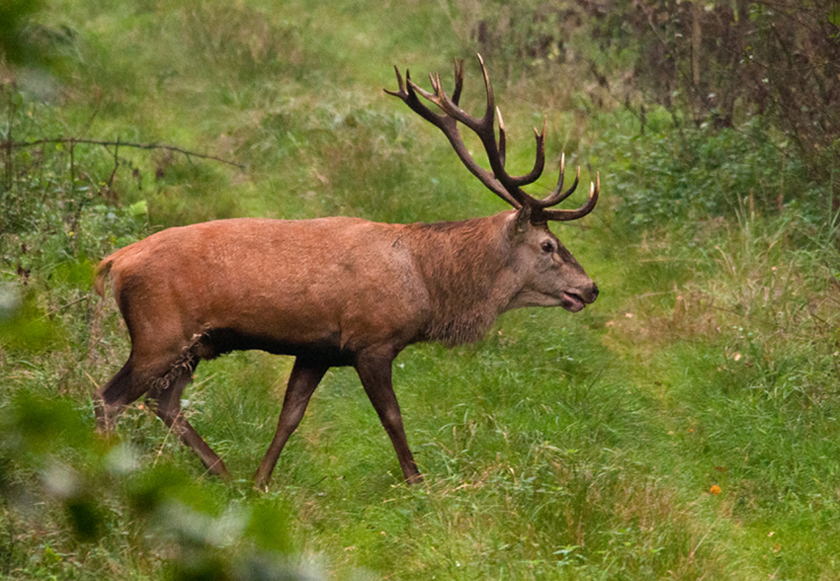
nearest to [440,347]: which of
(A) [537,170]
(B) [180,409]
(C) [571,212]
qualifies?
(C) [571,212]

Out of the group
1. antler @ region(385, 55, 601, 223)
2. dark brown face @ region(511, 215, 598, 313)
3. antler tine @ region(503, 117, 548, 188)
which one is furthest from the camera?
dark brown face @ region(511, 215, 598, 313)

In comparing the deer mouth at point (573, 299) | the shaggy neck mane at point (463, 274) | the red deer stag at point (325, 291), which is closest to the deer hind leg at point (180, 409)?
the red deer stag at point (325, 291)

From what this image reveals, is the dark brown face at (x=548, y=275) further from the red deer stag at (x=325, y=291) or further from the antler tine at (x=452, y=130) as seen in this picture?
the antler tine at (x=452, y=130)

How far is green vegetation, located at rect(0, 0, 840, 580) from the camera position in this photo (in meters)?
1.08

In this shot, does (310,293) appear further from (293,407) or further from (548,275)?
(548,275)

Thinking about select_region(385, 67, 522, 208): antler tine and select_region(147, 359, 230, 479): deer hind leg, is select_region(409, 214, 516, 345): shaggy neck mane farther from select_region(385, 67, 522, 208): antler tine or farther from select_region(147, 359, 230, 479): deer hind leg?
select_region(147, 359, 230, 479): deer hind leg

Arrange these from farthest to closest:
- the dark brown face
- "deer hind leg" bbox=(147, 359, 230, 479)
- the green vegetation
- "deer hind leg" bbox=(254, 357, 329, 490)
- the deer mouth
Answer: the deer mouth, the dark brown face, "deer hind leg" bbox=(254, 357, 329, 490), "deer hind leg" bbox=(147, 359, 230, 479), the green vegetation

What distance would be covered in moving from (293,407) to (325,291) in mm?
793

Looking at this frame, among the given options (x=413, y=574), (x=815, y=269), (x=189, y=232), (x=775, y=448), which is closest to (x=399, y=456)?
(x=413, y=574)

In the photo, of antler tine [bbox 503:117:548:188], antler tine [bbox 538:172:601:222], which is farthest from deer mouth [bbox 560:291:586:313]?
antler tine [bbox 503:117:548:188]

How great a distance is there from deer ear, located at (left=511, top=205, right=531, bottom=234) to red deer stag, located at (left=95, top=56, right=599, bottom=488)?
14 mm

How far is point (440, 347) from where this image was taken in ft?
25.8

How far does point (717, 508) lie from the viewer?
5.81 metres

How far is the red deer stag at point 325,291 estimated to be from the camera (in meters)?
5.87
